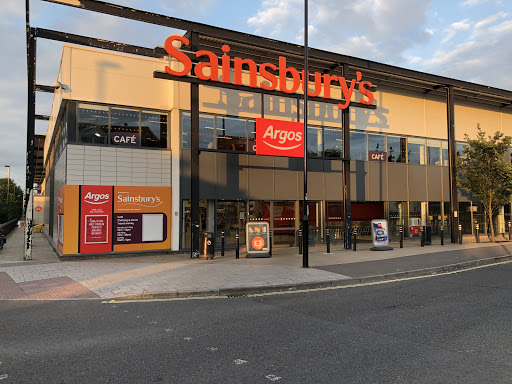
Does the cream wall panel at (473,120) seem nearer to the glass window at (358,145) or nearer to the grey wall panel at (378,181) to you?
the grey wall panel at (378,181)

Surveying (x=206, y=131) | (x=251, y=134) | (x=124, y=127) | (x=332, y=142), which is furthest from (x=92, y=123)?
(x=332, y=142)

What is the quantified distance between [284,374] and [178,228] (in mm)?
13043

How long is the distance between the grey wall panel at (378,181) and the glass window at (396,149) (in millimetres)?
873

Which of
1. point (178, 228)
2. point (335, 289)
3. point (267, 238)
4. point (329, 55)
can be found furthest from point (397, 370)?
point (329, 55)

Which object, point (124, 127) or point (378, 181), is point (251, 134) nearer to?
point (124, 127)

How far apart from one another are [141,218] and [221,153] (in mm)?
4776

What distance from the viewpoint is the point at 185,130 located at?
1717 centimetres

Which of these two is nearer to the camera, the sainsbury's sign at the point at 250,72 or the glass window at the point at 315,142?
the sainsbury's sign at the point at 250,72

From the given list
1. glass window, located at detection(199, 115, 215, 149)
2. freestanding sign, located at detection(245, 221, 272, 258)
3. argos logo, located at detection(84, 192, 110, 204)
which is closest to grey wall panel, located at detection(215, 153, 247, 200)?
glass window, located at detection(199, 115, 215, 149)

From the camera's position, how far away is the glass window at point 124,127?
52.9ft

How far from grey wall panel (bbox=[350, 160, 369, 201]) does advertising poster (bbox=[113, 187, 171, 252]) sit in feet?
34.0

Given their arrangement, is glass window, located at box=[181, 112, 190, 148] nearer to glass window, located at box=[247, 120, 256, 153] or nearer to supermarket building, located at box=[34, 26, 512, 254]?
supermarket building, located at box=[34, 26, 512, 254]

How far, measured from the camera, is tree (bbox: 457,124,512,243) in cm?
2056

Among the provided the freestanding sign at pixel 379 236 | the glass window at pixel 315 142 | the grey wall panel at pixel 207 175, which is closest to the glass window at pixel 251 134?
the grey wall panel at pixel 207 175
